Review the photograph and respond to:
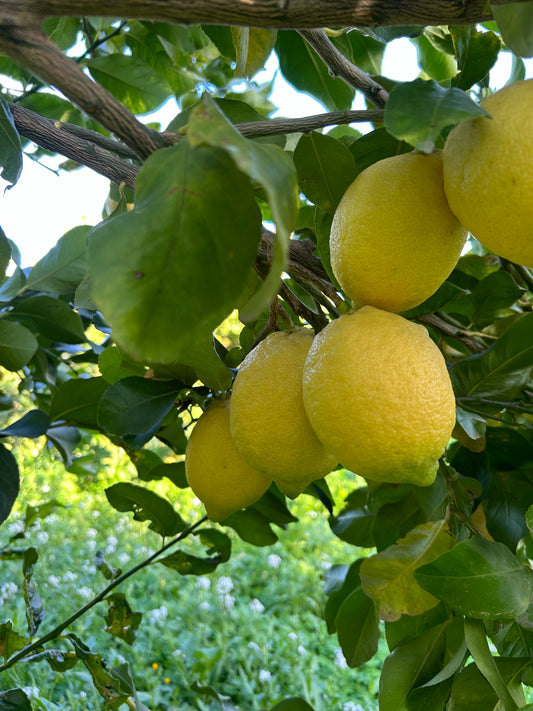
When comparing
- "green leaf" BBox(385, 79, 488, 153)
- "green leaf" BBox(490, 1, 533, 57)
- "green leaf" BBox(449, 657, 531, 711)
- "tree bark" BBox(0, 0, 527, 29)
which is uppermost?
"tree bark" BBox(0, 0, 527, 29)

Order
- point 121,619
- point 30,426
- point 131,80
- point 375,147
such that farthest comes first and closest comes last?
1. point 131,80
2. point 121,619
3. point 30,426
4. point 375,147

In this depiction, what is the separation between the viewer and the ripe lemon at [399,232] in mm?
440

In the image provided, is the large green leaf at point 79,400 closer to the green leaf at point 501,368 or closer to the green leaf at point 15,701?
the green leaf at point 15,701

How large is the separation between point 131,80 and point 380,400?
909 mm

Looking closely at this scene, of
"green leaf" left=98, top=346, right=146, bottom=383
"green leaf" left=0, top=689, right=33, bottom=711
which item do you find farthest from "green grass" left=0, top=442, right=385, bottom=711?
"green leaf" left=98, top=346, right=146, bottom=383

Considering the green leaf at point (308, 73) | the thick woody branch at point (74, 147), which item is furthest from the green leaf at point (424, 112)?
the green leaf at point (308, 73)

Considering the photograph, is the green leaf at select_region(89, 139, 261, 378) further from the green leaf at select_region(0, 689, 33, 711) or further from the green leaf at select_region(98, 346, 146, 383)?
the green leaf at select_region(0, 689, 33, 711)

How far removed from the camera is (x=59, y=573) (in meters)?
2.82

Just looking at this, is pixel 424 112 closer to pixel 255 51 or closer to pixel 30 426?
pixel 255 51

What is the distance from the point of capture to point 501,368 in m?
0.70

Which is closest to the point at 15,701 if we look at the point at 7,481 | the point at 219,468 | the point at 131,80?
the point at 7,481

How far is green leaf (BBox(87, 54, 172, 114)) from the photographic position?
44.1 inches

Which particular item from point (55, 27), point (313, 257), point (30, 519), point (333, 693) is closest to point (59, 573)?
point (333, 693)

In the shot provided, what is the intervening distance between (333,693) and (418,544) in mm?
1817
